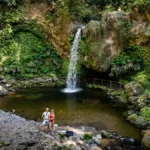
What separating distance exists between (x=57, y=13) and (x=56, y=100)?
14.0 meters

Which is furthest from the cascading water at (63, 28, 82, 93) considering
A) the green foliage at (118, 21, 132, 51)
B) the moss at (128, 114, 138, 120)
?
the moss at (128, 114, 138, 120)

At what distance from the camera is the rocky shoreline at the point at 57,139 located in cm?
1854

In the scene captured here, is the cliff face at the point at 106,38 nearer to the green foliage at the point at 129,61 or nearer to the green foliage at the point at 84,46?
the green foliage at the point at 129,61

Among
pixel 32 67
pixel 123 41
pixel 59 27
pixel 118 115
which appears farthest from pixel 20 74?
pixel 118 115

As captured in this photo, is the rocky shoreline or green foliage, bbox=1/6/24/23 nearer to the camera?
the rocky shoreline

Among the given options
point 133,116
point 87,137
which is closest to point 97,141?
point 87,137

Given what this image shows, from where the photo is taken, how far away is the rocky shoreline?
730 inches

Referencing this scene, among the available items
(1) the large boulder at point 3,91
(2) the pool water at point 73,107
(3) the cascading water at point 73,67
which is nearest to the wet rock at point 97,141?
(2) the pool water at point 73,107

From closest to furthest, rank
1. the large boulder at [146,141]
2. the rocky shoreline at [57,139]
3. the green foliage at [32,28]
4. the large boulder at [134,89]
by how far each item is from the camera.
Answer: the rocky shoreline at [57,139]
the large boulder at [146,141]
the large boulder at [134,89]
the green foliage at [32,28]

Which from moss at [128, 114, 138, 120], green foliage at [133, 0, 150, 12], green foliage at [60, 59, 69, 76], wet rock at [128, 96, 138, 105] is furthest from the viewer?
green foliage at [60, 59, 69, 76]

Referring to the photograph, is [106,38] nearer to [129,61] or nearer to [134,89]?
[129,61]

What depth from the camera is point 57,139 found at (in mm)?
19906

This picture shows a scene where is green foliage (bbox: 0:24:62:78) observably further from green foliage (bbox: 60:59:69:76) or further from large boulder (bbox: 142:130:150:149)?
large boulder (bbox: 142:130:150:149)

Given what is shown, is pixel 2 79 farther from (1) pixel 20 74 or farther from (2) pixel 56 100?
(2) pixel 56 100
